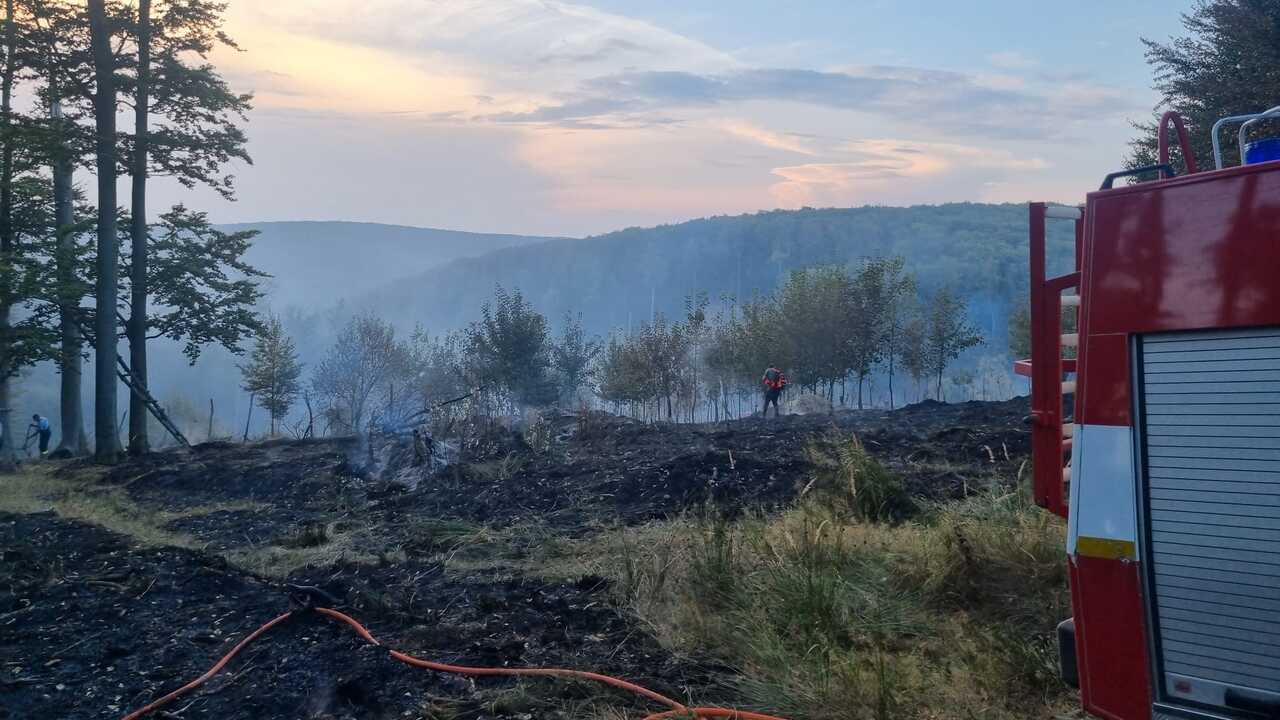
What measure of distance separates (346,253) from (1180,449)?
590 ft

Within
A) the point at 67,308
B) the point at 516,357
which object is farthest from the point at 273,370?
the point at 67,308

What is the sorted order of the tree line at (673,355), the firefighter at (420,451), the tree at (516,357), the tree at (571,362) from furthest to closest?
the tree at (571,362) < the tree at (516,357) < the tree line at (673,355) < the firefighter at (420,451)

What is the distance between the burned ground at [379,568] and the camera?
4.72 meters

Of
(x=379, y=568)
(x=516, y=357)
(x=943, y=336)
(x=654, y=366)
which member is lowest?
(x=379, y=568)

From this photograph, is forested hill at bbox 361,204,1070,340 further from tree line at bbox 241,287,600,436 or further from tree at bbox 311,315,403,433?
tree at bbox 311,315,403,433

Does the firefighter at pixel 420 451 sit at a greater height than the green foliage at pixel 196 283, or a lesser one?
lesser

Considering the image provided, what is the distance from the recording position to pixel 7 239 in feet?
62.0

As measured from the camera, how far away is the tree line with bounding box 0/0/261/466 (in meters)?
17.5

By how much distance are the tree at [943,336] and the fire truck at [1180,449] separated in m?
32.4

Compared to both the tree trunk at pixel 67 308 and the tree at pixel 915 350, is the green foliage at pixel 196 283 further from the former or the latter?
the tree at pixel 915 350

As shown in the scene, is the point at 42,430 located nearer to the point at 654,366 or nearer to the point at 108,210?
the point at 108,210

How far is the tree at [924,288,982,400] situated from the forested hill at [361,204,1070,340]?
61942mm

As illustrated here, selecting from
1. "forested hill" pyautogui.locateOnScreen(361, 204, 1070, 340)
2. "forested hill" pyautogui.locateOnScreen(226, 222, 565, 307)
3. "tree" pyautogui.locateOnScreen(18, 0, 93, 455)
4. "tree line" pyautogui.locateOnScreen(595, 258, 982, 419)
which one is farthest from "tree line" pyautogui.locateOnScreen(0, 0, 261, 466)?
"forested hill" pyautogui.locateOnScreen(226, 222, 565, 307)

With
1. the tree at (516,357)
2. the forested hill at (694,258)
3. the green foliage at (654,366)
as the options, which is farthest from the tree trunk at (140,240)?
the forested hill at (694,258)
